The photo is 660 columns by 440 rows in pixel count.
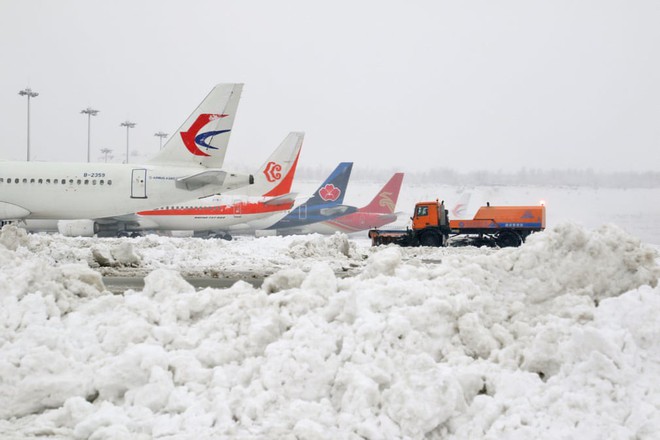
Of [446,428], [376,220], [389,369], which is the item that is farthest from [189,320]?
[376,220]

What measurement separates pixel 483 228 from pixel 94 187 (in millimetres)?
16026

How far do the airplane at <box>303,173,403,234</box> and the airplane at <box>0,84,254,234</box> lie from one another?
18782 mm

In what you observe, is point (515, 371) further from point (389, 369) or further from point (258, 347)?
point (258, 347)

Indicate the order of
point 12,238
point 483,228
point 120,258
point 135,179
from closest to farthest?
point 12,238 → point 120,258 → point 135,179 → point 483,228

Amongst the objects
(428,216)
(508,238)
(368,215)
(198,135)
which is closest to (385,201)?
(368,215)

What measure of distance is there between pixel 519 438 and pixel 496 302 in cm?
229

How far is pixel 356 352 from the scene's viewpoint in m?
5.69

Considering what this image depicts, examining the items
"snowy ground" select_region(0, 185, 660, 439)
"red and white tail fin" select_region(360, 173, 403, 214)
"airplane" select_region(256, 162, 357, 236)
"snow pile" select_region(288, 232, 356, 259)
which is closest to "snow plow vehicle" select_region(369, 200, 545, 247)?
"snow pile" select_region(288, 232, 356, 259)

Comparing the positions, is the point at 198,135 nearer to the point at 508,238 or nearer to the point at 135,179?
the point at 135,179

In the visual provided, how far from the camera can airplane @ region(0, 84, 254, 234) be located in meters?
23.6

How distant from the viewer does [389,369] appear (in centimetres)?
551

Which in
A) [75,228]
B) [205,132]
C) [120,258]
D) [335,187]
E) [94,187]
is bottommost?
[75,228]

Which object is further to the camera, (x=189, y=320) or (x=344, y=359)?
(x=189, y=320)

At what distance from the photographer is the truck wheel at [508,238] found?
2850 cm
